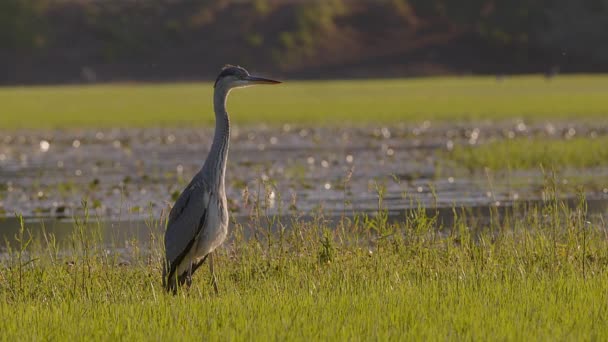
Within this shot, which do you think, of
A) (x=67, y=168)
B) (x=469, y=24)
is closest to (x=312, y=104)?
(x=67, y=168)

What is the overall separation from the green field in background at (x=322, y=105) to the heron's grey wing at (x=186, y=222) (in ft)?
90.1

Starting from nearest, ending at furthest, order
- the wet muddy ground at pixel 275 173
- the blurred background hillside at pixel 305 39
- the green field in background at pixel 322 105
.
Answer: the wet muddy ground at pixel 275 173
the green field in background at pixel 322 105
the blurred background hillside at pixel 305 39

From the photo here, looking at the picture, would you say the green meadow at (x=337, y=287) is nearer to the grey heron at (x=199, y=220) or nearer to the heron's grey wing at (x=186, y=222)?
the grey heron at (x=199, y=220)

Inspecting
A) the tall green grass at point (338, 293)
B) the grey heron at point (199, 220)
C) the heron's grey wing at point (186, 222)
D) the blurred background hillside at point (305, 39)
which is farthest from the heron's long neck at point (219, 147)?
the blurred background hillside at point (305, 39)

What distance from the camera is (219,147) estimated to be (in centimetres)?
882

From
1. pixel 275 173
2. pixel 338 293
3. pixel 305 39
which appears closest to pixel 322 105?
pixel 275 173

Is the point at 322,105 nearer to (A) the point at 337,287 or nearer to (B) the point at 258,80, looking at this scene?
(B) the point at 258,80

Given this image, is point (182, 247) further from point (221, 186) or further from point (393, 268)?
point (393, 268)

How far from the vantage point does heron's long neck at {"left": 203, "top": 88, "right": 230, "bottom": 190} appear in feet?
28.7

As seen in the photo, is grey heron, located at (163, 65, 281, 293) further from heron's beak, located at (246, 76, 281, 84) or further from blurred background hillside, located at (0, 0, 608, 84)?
blurred background hillside, located at (0, 0, 608, 84)

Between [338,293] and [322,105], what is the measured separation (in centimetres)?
3658

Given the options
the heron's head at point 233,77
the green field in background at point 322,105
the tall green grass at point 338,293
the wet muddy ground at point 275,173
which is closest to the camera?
the tall green grass at point 338,293

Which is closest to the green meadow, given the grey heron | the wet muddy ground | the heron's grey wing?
the grey heron

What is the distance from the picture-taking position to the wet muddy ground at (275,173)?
15.0 metres
